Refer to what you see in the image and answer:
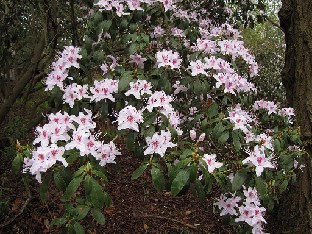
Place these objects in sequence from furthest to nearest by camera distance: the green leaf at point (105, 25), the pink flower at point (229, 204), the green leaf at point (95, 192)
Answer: the pink flower at point (229, 204) < the green leaf at point (105, 25) < the green leaf at point (95, 192)

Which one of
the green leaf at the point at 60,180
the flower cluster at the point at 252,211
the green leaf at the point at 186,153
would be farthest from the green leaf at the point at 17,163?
the flower cluster at the point at 252,211

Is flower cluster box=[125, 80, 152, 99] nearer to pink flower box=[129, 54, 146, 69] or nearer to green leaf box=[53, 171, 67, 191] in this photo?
pink flower box=[129, 54, 146, 69]

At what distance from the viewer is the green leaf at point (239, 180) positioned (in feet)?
7.01

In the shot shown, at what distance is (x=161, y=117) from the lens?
2.11 m

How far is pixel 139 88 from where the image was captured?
7.41ft

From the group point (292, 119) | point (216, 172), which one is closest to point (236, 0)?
point (292, 119)

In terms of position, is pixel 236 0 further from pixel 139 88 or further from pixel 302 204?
pixel 139 88

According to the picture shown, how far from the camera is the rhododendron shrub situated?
6.38ft

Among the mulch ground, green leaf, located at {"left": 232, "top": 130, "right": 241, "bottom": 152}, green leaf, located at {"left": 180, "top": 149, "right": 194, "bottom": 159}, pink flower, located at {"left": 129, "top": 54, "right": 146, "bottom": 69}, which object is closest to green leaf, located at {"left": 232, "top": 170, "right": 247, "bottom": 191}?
green leaf, located at {"left": 232, "top": 130, "right": 241, "bottom": 152}

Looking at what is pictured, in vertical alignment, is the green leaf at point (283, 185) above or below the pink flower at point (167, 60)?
below

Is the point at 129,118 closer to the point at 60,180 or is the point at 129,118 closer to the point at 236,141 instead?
the point at 60,180

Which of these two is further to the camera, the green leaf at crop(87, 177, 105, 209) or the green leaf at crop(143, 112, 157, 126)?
the green leaf at crop(143, 112, 157, 126)

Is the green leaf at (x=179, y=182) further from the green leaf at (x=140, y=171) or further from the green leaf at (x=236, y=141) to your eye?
the green leaf at (x=236, y=141)

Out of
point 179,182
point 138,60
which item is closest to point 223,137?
point 179,182
